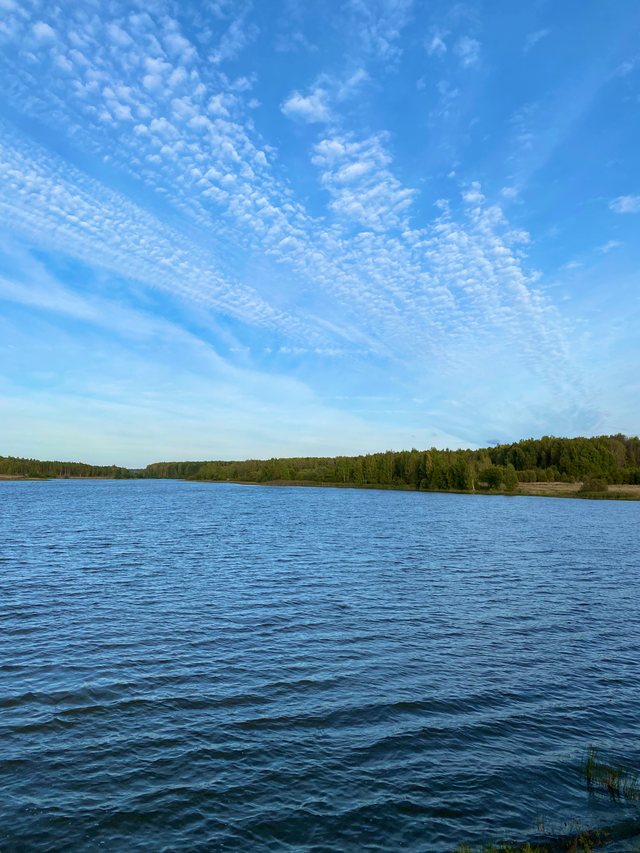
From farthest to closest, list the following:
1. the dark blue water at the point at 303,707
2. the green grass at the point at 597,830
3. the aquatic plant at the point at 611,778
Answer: the aquatic plant at the point at 611,778
the dark blue water at the point at 303,707
the green grass at the point at 597,830

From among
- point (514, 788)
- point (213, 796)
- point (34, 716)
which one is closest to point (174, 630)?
point (34, 716)

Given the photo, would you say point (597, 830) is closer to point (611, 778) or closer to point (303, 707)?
point (611, 778)

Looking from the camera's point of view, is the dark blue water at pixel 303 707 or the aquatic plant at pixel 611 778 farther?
the aquatic plant at pixel 611 778

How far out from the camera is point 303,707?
17.0 meters

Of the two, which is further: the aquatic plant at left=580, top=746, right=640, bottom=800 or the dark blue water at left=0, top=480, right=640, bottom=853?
the aquatic plant at left=580, top=746, right=640, bottom=800

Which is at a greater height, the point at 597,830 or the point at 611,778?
the point at 611,778

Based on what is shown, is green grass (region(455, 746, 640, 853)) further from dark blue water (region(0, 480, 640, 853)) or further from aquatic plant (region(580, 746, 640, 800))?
dark blue water (region(0, 480, 640, 853))

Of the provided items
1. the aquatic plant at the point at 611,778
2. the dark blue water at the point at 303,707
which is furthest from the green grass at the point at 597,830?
the dark blue water at the point at 303,707

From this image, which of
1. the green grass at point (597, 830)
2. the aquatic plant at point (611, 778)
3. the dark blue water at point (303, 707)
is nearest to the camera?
the green grass at point (597, 830)

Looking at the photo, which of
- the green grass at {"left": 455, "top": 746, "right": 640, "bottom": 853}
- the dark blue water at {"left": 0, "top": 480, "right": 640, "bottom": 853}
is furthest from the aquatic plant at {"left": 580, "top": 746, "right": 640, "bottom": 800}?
the dark blue water at {"left": 0, "top": 480, "right": 640, "bottom": 853}

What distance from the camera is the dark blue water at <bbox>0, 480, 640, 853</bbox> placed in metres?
11.6

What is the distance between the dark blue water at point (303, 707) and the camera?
11.6 metres

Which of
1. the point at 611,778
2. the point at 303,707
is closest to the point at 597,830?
the point at 611,778

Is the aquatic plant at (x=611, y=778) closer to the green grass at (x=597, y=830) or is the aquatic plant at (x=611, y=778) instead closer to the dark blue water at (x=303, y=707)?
the green grass at (x=597, y=830)
